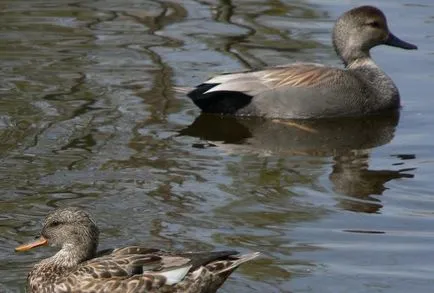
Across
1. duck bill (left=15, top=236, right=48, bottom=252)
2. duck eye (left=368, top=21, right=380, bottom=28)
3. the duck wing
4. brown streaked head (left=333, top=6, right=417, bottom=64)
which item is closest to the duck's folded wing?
brown streaked head (left=333, top=6, right=417, bottom=64)

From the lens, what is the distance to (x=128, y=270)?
7953mm

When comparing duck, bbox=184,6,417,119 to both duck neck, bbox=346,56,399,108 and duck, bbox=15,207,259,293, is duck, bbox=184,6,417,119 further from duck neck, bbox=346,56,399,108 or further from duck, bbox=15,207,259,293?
duck, bbox=15,207,259,293

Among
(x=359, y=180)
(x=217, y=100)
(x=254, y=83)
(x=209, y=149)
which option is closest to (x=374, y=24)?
(x=254, y=83)

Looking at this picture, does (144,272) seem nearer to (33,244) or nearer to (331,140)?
(33,244)

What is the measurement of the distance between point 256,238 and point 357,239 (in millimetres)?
581

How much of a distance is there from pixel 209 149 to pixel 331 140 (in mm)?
1018

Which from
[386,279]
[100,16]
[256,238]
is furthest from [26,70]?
[386,279]

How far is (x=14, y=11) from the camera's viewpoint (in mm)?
14570

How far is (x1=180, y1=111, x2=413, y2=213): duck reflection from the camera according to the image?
1019 centimetres

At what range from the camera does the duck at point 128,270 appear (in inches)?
313

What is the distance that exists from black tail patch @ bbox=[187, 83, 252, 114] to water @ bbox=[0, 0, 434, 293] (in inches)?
4.9

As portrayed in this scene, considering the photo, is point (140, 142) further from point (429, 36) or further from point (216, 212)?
point (429, 36)

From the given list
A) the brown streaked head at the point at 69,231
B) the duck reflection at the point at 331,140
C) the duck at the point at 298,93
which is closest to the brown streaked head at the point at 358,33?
the duck at the point at 298,93

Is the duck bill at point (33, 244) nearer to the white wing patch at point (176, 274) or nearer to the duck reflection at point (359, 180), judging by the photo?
the white wing patch at point (176, 274)
